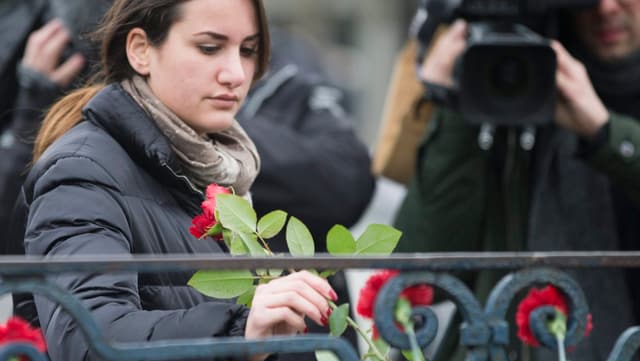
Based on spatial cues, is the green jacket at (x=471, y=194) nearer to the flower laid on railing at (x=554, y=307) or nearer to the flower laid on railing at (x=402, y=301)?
the flower laid on railing at (x=554, y=307)

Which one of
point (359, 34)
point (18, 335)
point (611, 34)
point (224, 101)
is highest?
point (611, 34)

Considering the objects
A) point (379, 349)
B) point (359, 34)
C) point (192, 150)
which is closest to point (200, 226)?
point (192, 150)

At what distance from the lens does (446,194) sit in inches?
142

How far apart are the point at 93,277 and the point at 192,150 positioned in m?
0.41

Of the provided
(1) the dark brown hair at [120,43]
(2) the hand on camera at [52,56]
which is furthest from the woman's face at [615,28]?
(2) the hand on camera at [52,56]

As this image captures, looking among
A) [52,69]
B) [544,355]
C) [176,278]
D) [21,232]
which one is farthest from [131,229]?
[52,69]

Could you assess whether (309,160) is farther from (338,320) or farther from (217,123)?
(338,320)

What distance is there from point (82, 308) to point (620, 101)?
7.28 ft

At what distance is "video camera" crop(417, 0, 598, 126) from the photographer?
3.49 m

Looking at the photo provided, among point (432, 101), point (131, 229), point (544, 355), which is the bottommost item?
point (544, 355)

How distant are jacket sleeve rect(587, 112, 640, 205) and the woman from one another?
111cm

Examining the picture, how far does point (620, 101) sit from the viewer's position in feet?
12.2

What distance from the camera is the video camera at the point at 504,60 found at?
138 inches

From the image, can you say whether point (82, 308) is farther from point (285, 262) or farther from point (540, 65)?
point (540, 65)
